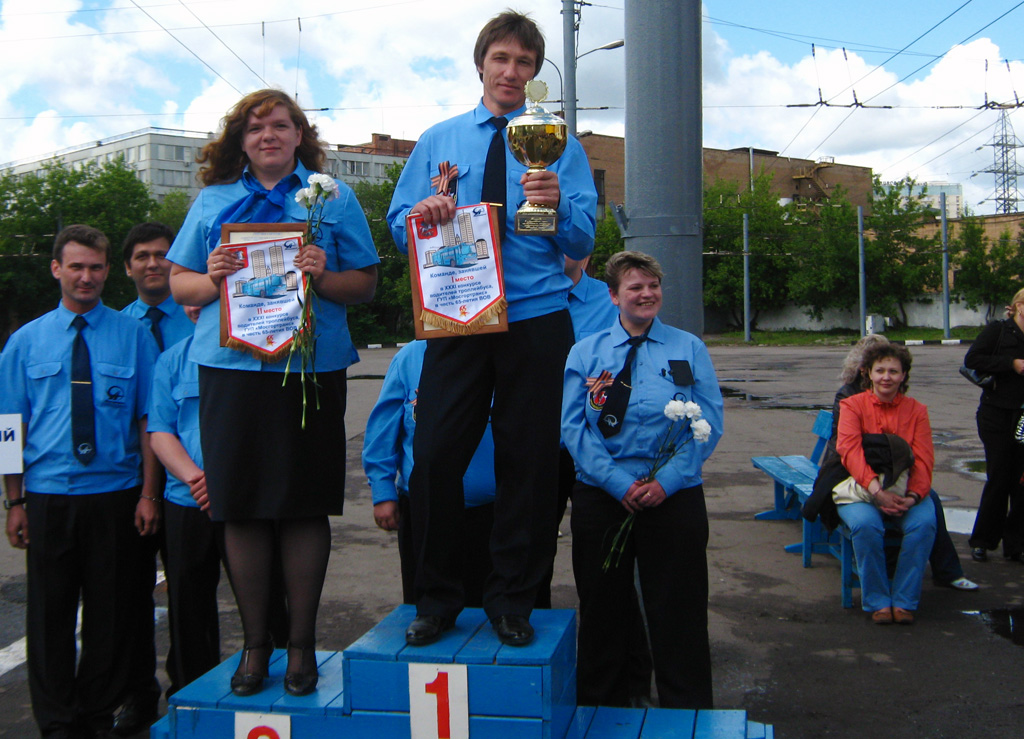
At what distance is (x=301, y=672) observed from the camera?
319 centimetres

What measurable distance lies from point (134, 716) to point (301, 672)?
1.39 metres

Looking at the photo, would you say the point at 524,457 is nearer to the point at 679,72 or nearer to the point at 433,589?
the point at 433,589

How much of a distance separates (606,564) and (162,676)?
8.45ft

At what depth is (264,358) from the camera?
3064 mm

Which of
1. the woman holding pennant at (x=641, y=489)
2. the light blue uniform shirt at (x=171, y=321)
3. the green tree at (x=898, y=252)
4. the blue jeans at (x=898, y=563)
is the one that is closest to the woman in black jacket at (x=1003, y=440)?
the blue jeans at (x=898, y=563)

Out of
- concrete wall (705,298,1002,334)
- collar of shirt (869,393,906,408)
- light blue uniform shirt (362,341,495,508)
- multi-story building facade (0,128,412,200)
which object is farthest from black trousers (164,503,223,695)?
multi-story building facade (0,128,412,200)

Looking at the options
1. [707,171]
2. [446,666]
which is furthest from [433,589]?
[707,171]

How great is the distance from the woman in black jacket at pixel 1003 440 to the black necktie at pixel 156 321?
217 inches

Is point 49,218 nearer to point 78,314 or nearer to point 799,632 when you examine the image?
point 78,314

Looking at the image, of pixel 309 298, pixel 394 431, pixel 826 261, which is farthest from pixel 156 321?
pixel 826 261

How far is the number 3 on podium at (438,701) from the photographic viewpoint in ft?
9.71

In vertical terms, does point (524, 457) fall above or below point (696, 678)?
above

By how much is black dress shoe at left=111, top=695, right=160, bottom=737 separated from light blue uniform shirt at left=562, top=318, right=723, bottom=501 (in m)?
2.16

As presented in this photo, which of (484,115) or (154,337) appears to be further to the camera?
(154,337)
